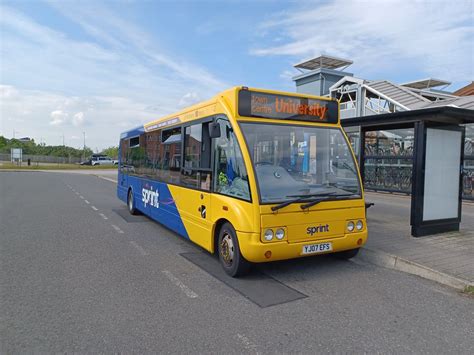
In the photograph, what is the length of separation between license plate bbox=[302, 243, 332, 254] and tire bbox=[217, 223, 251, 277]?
31.6 inches

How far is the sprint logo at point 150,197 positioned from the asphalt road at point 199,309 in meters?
1.82

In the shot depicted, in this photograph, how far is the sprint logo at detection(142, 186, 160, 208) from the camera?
26.0ft

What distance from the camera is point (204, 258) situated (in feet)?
19.1

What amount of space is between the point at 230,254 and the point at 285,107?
89.8 inches

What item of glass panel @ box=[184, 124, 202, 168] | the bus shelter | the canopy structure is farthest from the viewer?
the canopy structure

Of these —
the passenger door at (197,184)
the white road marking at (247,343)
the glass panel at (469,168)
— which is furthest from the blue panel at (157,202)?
the glass panel at (469,168)

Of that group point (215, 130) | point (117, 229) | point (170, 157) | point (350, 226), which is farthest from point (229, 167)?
point (117, 229)

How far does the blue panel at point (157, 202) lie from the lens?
682 cm

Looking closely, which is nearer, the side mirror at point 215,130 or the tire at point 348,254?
the side mirror at point 215,130

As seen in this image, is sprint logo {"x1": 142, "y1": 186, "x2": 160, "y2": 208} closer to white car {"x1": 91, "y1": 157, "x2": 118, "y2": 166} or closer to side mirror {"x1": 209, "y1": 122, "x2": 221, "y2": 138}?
side mirror {"x1": 209, "y1": 122, "x2": 221, "y2": 138}

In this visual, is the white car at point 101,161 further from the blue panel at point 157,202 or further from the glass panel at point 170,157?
the glass panel at point 170,157

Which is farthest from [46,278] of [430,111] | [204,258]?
[430,111]

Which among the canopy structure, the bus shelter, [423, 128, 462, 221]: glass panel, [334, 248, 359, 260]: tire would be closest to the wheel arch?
[334, 248, 359, 260]: tire

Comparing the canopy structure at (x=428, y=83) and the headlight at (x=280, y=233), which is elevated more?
the canopy structure at (x=428, y=83)
